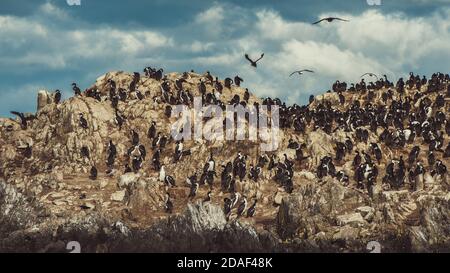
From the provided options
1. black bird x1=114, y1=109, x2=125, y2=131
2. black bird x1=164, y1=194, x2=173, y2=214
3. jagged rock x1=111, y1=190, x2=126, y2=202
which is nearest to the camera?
black bird x1=164, y1=194, x2=173, y2=214

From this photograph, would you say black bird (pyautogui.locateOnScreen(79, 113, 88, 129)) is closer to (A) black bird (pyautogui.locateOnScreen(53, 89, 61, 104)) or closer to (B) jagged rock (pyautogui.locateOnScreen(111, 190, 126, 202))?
(A) black bird (pyautogui.locateOnScreen(53, 89, 61, 104))

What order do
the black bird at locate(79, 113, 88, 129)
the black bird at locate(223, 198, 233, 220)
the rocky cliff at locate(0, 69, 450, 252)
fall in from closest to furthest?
the rocky cliff at locate(0, 69, 450, 252), the black bird at locate(223, 198, 233, 220), the black bird at locate(79, 113, 88, 129)

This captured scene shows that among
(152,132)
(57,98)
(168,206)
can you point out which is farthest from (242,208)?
(57,98)

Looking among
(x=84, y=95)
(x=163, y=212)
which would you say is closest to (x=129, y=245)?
(x=163, y=212)

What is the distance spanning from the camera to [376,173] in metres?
62.5

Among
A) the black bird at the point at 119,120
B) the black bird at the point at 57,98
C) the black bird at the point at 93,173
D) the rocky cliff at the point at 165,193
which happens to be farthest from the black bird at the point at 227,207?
the black bird at the point at 57,98

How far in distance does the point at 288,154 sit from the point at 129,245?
82.6 feet

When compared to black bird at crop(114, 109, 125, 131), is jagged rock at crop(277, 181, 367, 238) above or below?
below

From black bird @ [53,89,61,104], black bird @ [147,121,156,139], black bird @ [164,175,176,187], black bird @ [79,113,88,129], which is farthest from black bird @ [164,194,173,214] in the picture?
black bird @ [53,89,61,104]

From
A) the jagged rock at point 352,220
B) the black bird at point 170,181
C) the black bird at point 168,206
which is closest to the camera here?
the jagged rock at point 352,220

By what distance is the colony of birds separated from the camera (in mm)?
48438

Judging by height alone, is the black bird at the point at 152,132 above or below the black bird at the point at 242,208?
above

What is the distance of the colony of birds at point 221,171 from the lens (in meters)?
48.4

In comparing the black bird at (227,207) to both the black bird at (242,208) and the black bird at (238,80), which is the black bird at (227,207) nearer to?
the black bird at (242,208)
